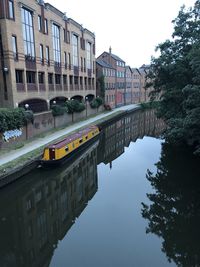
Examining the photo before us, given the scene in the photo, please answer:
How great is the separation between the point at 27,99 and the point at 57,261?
1584 centimetres

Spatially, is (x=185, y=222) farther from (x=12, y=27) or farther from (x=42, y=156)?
(x=12, y=27)

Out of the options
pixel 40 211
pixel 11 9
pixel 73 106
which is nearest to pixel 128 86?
pixel 73 106

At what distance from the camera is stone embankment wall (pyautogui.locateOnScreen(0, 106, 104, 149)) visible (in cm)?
1502

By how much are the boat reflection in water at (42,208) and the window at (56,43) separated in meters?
13.0

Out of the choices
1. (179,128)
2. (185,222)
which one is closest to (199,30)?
(179,128)

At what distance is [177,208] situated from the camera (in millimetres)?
9664

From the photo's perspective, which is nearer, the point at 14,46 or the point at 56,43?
the point at 14,46

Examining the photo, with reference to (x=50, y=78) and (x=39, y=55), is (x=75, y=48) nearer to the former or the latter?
(x=50, y=78)

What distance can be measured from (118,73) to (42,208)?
38572mm

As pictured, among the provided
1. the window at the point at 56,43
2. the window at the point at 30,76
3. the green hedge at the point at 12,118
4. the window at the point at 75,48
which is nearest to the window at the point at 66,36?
the window at the point at 56,43

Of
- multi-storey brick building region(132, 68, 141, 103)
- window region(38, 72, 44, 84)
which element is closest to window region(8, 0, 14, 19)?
window region(38, 72, 44, 84)

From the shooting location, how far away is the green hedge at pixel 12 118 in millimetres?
13516

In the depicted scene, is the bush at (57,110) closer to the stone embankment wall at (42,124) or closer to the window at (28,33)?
the stone embankment wall at (42,124)

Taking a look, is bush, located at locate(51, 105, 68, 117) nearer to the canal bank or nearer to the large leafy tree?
the canal bank
